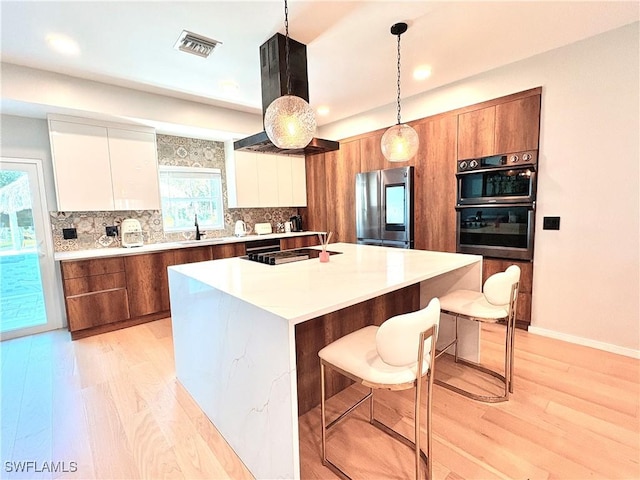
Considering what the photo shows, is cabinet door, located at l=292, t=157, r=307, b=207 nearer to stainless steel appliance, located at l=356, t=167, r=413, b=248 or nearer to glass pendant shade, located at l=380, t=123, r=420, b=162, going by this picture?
stainless steel appliance, located at l=356, t=167, r=413, b=248

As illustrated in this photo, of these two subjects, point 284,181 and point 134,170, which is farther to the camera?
point 284,181

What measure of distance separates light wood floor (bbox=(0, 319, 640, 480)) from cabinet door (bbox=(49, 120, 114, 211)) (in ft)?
5.55

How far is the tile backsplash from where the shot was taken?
3.47 meters

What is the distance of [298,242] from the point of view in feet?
16.0

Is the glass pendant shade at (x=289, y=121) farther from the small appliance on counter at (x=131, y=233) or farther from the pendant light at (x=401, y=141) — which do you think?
the small appliance on counter at (x=131, y=233)

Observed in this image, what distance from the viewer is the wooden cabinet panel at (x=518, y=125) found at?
2793mm

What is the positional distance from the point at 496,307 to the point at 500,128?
2.00 meters

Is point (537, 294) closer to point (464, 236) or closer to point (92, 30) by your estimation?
point (464, 236)

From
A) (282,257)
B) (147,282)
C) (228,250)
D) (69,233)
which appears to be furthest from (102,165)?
(282,257)

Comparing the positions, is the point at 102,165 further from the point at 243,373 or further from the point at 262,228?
the point at 243,373

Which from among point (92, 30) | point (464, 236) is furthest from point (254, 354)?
point (464, 236)

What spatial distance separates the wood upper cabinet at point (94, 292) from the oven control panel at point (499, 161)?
3945mm

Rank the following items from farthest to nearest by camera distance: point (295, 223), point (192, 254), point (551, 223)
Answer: point (295, 223) → point (192, 254) → point (551, 223)

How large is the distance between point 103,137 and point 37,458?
306cm
